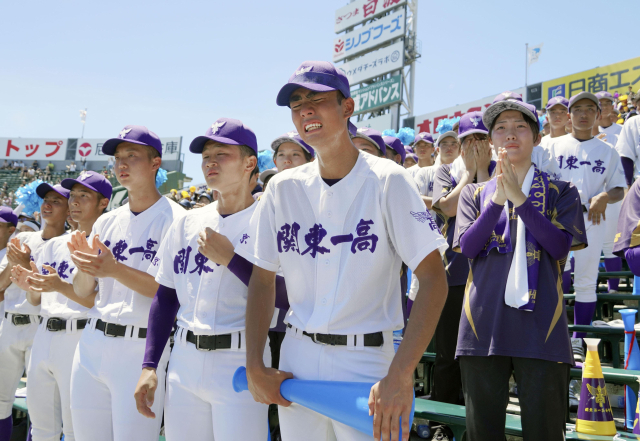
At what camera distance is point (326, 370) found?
1.91 m

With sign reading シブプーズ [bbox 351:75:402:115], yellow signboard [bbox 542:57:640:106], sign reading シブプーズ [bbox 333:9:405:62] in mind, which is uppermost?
sign reading シブプーズ [bbox 333:9:405:62]

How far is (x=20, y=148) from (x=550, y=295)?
58183 millimetres

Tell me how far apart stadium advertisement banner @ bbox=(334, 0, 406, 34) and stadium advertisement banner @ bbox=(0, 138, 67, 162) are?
32.0 meters

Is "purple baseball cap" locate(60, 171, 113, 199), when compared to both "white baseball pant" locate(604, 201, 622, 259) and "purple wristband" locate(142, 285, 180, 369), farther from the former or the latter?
"white baseball pant" locate(604, 201, 622, 259)

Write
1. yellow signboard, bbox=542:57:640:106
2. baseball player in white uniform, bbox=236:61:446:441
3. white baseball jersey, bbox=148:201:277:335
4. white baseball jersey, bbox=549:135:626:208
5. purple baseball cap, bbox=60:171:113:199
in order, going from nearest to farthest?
baseball player in white uniform, bbox=236:61:446:441, white baseball jersey, bbox=148:201:277:335, purple baseball cap, bbox=60:171:113:199, white baseball jersey, bbox=549:135:626:208, yellow signboard, bbox=542:57:640:106

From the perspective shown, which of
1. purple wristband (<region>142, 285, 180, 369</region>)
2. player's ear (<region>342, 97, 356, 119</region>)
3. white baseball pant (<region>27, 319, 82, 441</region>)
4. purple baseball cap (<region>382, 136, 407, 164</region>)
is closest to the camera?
player's ear (<region>342, 97, 356, 119</region>)

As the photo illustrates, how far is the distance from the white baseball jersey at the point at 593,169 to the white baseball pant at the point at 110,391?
449 cm

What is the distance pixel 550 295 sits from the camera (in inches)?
98.7

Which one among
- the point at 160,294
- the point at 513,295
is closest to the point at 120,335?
the point at 160,294

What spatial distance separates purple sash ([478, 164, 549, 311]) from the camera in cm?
251

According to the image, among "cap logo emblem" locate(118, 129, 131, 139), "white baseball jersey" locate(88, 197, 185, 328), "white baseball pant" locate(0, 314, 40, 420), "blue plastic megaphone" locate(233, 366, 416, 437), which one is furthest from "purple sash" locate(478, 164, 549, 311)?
"white baseball pant" locate(0, 314, 40, 420)

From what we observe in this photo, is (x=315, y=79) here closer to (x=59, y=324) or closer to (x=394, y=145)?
(x=394, y=145)

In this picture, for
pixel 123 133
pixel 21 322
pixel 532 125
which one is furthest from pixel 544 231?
pixel 21 322

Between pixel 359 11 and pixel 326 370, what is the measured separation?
36.5 metres
